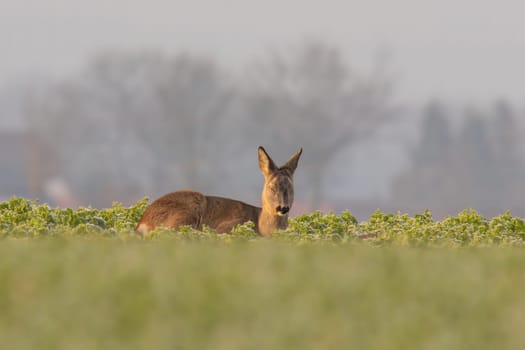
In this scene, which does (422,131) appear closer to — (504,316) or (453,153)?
(453,153)

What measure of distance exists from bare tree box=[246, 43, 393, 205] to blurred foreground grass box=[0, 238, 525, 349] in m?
60.5

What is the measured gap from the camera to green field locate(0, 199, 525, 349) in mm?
7484

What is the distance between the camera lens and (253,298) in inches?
→ 327

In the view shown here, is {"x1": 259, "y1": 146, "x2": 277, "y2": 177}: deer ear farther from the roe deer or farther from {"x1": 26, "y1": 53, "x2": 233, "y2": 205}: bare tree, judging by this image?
{"x1": 26, "y1": 53, "x2": 233, "y2": 205}: bare tree

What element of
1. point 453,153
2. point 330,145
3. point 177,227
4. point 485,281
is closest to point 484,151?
point 453,153

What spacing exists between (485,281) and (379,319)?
196 cm

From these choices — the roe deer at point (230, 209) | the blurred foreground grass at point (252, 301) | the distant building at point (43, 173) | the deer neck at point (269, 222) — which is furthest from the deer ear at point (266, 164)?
the distant building at point (43, 173)

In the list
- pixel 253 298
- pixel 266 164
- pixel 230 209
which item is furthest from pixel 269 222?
pixel 253 298

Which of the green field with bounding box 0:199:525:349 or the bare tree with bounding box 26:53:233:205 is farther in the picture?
the bare tree with bounding box 26:53:233:205

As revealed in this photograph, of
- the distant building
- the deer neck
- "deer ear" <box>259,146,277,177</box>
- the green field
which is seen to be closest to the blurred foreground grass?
the green field

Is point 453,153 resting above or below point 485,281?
above

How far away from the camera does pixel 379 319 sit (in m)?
7.98

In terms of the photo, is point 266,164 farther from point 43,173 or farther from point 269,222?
point 43,173

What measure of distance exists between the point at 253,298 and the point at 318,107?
6398cm
